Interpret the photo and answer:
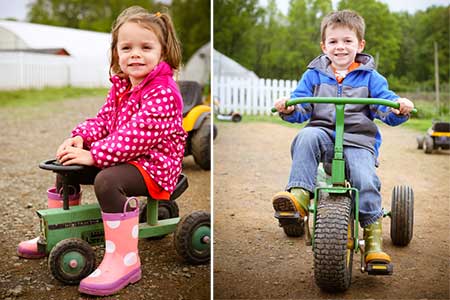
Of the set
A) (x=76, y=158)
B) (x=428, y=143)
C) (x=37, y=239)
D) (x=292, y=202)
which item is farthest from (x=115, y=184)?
(x=428, y=143)

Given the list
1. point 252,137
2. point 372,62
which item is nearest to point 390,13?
point 372,62

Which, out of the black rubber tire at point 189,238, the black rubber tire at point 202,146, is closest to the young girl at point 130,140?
the black rubber tire at point 189,238

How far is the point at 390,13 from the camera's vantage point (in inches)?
52.2

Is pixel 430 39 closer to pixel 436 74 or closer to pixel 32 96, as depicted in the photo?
pixel 436 74

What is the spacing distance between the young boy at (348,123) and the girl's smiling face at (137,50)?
254mm

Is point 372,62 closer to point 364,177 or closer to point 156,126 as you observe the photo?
point 364,177

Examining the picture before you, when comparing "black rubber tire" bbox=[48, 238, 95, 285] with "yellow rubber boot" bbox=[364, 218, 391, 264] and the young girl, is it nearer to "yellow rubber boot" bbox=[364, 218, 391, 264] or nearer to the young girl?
the young girl

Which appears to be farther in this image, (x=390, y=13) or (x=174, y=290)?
(x=390, y=13)

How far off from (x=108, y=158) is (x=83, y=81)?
0.37m

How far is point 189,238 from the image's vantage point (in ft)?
4.18

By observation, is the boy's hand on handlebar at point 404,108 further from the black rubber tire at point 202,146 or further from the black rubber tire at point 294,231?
the black rubber tire at point 202,146

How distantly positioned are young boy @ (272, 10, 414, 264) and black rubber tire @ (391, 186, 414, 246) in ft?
0.32

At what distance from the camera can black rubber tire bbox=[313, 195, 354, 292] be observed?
3.52 feet

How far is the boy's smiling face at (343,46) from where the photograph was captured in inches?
47.5
